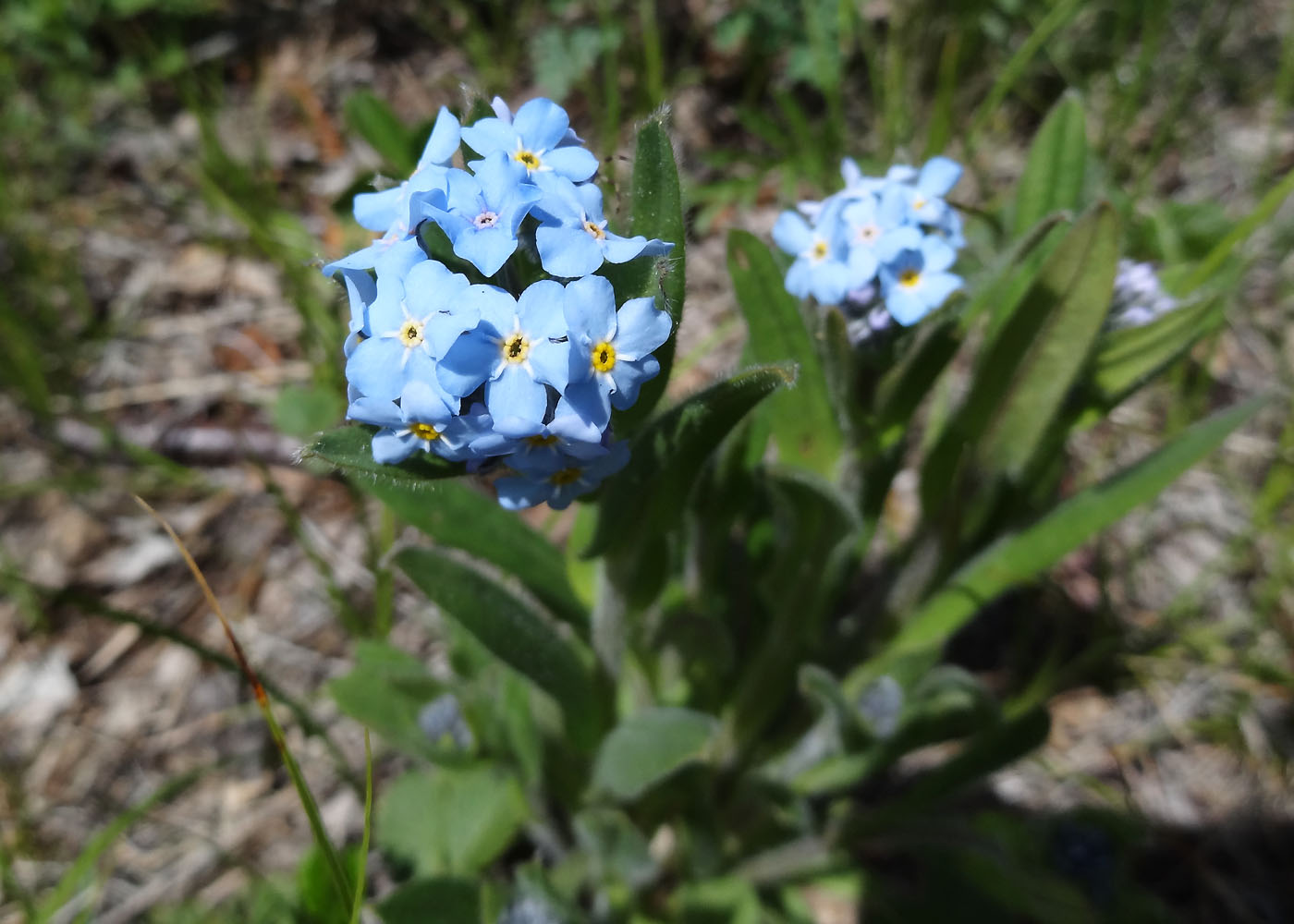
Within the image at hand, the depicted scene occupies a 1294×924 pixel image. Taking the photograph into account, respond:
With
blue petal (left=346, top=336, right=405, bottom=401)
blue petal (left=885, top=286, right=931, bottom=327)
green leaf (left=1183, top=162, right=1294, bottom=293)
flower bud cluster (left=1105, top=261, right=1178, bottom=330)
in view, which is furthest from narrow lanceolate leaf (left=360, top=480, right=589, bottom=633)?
green leaf (left=1183, top=162, right=1294, bottom=293)

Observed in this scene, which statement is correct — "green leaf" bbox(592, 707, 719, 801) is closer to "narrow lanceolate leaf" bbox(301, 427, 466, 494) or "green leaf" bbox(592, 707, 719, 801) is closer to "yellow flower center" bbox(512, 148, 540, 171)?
"narrow lanceolate leaf" bbox(301, 427, 466, 494)

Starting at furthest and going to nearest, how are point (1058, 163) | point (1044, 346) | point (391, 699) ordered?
point (391, 699) < point (1058, 163) < point (1044, 346)

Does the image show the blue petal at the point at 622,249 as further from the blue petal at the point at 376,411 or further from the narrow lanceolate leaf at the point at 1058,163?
the narrow lanceolate leaf at the point at 1058,163

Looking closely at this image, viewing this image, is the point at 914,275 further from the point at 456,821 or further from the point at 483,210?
the point at 456,821

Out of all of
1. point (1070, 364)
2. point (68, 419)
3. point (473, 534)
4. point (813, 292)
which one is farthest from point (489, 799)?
point (68, 419)

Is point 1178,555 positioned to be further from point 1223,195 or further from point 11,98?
point 11,98

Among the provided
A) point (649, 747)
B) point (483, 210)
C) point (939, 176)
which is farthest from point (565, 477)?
point (939, 176)

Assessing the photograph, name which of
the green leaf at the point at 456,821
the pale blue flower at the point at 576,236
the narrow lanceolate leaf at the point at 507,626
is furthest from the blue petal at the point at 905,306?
the green leaf at the point at 456,821
